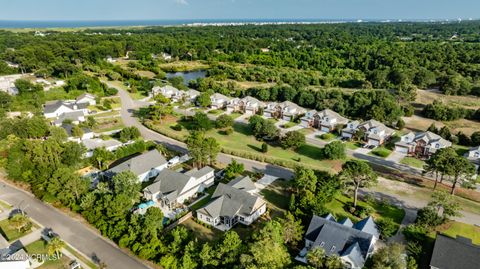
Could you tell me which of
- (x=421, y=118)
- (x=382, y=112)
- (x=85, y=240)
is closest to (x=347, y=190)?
(x=85, y=240)

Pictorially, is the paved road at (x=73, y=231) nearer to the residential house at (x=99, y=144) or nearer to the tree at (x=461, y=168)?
the residential house at (x=99, y=144)

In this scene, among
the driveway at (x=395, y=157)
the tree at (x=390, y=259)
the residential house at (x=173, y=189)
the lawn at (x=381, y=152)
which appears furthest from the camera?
the lawn at (x=381, y=152)

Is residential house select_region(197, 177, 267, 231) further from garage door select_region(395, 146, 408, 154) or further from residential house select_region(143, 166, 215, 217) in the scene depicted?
garage door select_region(395, 146, 408, 154)

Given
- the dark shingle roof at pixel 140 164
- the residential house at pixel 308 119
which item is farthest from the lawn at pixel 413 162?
the dark shingle roof at pixel 140 164

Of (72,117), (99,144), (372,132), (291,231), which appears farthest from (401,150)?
(72,117)

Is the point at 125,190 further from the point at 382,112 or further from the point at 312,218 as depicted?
the point at 382,112
